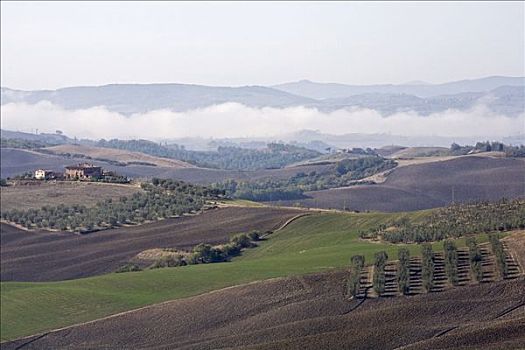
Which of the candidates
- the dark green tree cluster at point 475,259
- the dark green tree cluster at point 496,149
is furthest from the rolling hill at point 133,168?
the dark green tree cluster at point 475,259

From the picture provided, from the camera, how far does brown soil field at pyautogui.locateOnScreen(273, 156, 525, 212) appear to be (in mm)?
120688

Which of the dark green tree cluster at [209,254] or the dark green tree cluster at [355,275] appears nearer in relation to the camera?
the dark green tree cluster at [355,275]

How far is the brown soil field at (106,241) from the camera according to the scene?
3159 inches

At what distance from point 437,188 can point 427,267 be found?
76.8 m

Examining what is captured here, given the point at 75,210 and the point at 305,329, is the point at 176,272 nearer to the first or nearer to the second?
the point at 305,329

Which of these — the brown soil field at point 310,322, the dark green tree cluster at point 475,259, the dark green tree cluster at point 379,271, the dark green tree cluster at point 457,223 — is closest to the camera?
the brown soil field at point 310,322

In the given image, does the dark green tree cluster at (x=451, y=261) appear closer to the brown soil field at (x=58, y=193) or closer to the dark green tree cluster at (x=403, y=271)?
the dark green tree cluster at (x=403, y=271)

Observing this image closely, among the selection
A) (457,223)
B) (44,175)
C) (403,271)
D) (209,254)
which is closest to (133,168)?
(44,175)

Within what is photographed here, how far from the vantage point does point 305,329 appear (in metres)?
51.0

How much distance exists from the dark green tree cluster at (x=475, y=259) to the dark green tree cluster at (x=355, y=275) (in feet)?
20.2

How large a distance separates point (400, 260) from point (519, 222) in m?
10.3

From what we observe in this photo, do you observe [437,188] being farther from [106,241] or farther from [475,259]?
[475,259]

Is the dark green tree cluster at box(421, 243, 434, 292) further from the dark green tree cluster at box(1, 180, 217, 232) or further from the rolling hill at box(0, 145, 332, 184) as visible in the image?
the rolling hill at box(0, 145, 332, 184)

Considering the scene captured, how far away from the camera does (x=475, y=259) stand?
58125 millimetres
